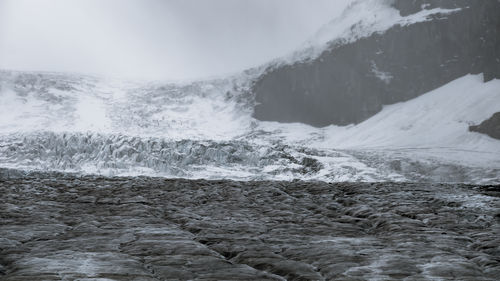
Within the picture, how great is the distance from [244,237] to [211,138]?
105314 mm

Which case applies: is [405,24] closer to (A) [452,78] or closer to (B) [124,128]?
(A) [452,78]

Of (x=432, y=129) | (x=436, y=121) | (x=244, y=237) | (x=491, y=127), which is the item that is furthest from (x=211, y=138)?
(x=244, y=237)

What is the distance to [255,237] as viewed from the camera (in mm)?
11859

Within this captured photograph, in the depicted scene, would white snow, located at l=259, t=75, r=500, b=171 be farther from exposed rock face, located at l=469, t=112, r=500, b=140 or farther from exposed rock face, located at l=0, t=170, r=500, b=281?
exposed rock face, located at l=0, t=170, r=500, b=281

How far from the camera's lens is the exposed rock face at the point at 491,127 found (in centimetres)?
12721

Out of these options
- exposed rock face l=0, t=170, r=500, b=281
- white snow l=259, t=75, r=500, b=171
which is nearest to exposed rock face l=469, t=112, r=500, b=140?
white snow l=259, t=75, r=500, b=171

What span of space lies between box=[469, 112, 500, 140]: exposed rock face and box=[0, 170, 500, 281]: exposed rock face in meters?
119

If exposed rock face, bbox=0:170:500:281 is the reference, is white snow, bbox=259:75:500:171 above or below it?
above

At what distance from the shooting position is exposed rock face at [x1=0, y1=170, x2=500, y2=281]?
27.9ft

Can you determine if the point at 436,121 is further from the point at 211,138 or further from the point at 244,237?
the point at 244,237

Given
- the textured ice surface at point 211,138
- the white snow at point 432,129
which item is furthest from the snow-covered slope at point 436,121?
the textured ice surface at point 211,138

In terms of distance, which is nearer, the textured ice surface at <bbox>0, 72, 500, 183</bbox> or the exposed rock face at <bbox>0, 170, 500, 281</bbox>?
the exposed rock face at <bbox>0, 170, 500, 281</bbox>

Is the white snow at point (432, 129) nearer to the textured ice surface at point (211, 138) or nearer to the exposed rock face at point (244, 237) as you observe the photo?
the textured ice surface at point (211, 138)

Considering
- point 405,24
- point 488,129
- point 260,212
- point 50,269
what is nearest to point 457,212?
point 260,212
